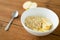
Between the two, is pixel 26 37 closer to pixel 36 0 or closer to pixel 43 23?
pixel 43 23

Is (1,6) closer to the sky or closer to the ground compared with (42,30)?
closer to the sky

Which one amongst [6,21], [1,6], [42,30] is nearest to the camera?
[42,30]

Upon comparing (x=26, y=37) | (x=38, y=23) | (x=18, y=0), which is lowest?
(x=26, y=37)

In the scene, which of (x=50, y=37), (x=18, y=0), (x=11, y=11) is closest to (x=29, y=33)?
(x=50, y=37)
